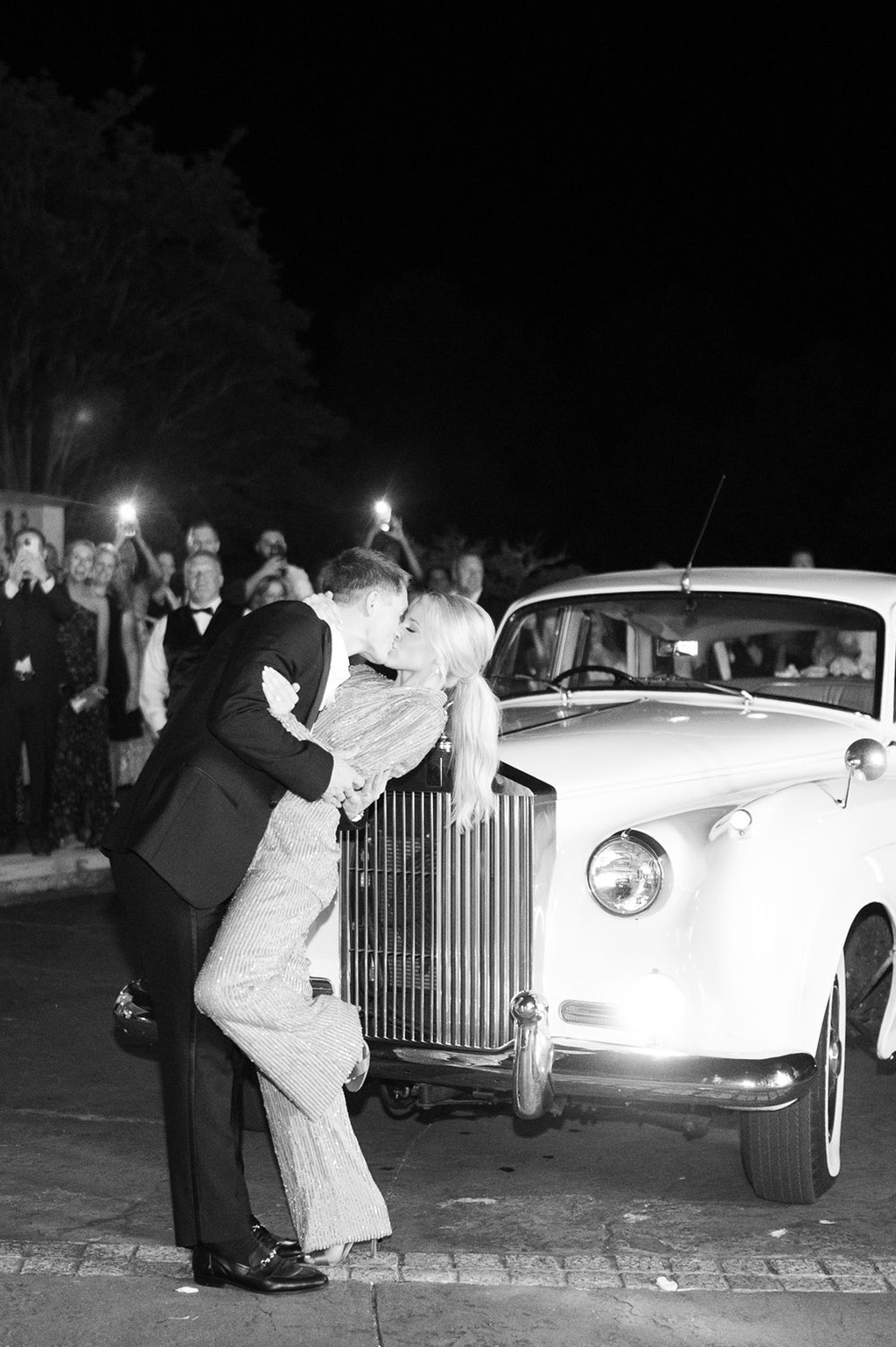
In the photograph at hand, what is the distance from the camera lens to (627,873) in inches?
189

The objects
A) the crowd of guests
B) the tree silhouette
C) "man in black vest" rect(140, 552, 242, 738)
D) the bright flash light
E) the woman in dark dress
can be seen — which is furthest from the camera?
the tree silhouette

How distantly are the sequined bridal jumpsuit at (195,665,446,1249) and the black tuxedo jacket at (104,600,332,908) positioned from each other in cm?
10

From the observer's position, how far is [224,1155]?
13.7ft

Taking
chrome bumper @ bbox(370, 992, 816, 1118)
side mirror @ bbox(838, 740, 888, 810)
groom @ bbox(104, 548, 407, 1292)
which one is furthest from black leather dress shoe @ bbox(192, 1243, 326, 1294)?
side mirror @ bbox(838, 740, 888, 810)

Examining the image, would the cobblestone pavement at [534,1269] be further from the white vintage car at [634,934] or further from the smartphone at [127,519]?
the smartphone at [127,519]

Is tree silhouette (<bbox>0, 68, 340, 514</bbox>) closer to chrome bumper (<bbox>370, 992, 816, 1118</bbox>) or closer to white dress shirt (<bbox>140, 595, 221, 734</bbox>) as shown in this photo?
white dress shirt (<bbox>140, 595, 221, 734</bbox>)

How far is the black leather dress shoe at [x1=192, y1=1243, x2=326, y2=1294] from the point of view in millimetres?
4195

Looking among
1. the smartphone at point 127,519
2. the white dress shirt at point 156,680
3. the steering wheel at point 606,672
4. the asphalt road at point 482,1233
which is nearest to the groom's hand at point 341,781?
the asphalt road at point 482,1233

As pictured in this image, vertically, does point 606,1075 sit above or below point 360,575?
below

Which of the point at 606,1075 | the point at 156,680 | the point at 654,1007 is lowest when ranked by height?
the point at 606,1075

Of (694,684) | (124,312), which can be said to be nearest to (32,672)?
(694,684)

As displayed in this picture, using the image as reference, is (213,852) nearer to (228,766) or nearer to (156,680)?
(228,766)

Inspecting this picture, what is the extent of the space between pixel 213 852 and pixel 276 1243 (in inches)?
41.1

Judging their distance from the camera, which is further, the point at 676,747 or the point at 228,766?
the point at 676,747
